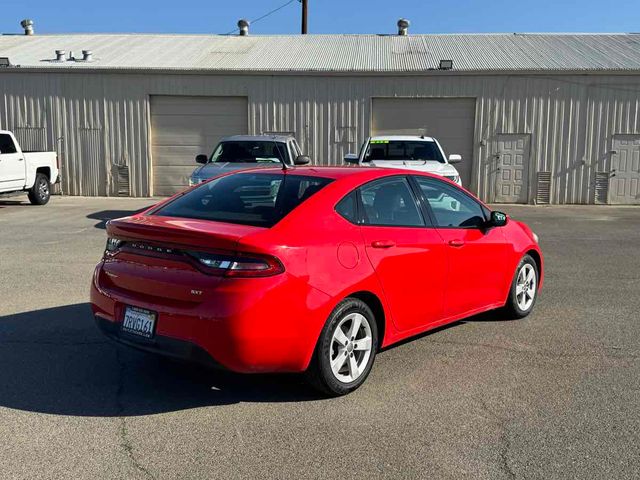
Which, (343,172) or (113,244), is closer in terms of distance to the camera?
(113,244)

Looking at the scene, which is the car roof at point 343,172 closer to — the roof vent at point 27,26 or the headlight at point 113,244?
the headlight at point 113,244

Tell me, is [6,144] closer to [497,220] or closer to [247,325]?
[497,220]

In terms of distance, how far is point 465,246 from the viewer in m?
5.31

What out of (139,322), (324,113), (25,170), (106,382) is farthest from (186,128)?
(139,322)

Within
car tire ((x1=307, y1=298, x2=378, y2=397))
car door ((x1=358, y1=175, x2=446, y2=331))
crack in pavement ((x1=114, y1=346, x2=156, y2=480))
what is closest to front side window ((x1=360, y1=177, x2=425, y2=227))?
car door ((x1=358, y1=175, x2=446, y2=331))

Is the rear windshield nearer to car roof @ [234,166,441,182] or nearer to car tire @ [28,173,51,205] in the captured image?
car roof @ [234,166,441,182]

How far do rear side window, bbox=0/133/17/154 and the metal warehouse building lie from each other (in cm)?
432

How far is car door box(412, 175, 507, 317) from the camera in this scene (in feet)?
17.1

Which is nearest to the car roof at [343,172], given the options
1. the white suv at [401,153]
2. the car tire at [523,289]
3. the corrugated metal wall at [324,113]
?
the car tire at [523,289]

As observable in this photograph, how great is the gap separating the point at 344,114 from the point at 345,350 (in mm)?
15680

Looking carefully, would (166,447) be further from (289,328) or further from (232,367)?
(289,328)

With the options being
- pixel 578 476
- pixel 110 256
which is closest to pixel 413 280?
pixel 578 476

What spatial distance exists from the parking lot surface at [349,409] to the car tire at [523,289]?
13 cm

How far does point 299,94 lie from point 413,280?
50.4 ft
